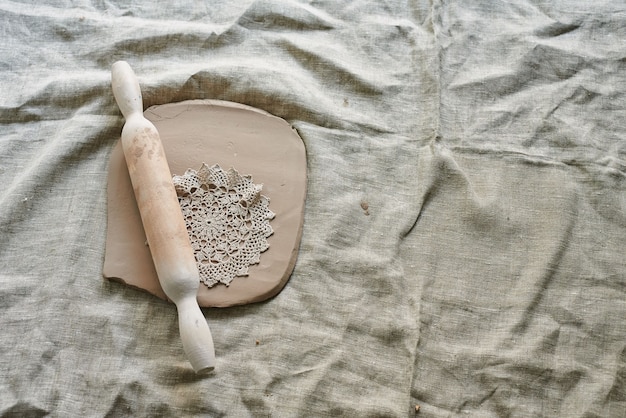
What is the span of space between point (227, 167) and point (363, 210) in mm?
231

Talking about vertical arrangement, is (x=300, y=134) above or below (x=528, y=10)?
below

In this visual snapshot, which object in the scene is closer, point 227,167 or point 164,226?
point 164,226

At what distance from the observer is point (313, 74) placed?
1139 millimetres

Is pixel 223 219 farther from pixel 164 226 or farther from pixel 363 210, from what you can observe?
pixel 363 210

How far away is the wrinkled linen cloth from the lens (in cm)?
90

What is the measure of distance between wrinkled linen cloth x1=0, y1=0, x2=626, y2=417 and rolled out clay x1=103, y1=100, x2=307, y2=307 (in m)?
0.03

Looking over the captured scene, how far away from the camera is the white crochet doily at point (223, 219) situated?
3.09ft

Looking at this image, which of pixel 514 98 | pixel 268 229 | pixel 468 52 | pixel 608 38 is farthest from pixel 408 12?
pixel 268 229

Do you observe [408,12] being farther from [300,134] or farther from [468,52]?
[300,134]

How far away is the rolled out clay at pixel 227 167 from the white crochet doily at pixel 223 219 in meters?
0.02

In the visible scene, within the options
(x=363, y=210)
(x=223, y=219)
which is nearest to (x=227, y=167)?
(x=223, y=219)

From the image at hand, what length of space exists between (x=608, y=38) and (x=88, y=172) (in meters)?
0.96

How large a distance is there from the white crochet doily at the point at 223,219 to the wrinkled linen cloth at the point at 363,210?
0.07m

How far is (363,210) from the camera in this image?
1020 millimetres
